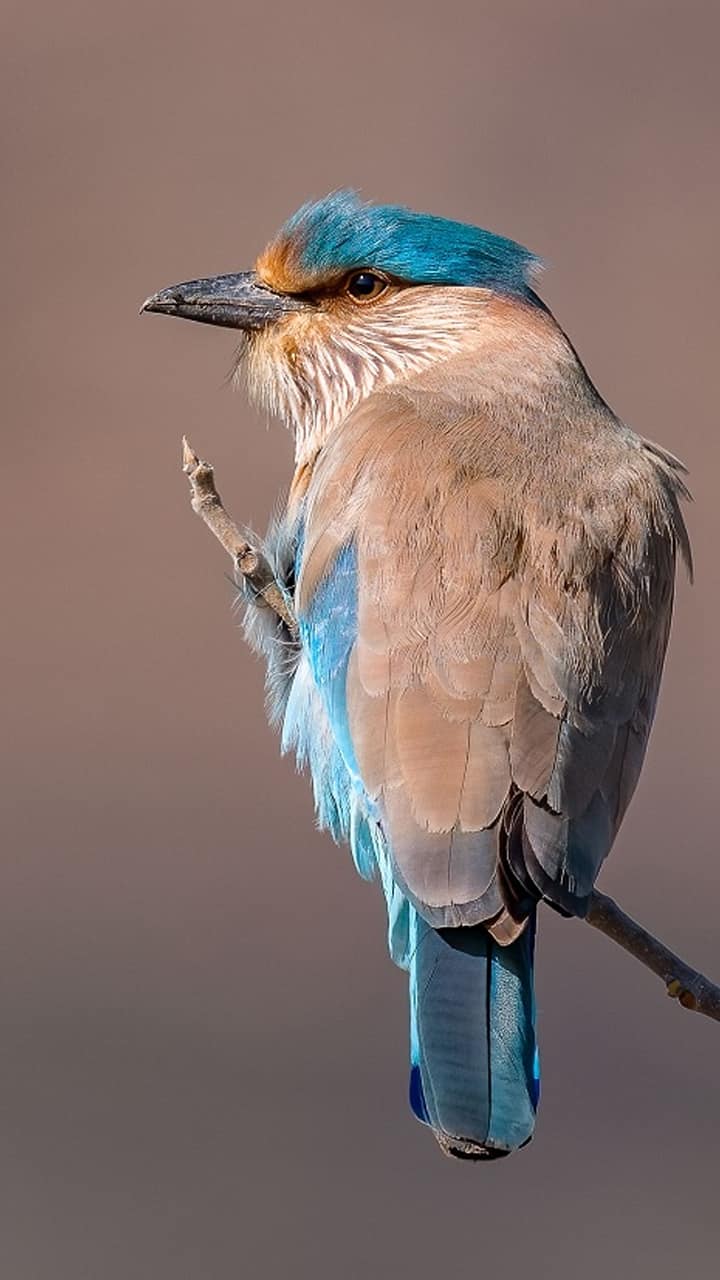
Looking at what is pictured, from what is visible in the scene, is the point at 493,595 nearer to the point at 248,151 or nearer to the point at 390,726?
the point at 390,726

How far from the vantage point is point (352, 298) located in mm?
4426

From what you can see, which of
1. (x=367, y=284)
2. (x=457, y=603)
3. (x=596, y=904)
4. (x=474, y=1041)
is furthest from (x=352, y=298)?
(x=474, y=1041)

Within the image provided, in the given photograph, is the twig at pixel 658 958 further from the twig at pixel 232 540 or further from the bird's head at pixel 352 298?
the bird's head at pixel 352 298

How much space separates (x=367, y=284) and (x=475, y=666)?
3.92ft

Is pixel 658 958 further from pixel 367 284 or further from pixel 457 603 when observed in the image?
pixel 367 284

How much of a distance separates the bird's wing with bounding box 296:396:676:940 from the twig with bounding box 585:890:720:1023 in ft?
0.59

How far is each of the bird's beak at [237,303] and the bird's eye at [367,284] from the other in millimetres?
91

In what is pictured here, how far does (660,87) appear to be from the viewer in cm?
1083

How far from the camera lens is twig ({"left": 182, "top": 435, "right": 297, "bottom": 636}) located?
12.3ft

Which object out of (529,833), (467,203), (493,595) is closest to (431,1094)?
(529,833)

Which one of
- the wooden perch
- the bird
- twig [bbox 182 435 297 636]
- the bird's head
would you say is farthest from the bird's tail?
the bird's head

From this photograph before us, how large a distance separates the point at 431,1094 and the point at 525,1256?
9.22ft

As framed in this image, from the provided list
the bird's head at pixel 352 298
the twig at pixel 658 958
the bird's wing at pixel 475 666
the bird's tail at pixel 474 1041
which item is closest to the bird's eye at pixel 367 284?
the bird's head at pixel 352 298

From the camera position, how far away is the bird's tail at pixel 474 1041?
10.5 ft
